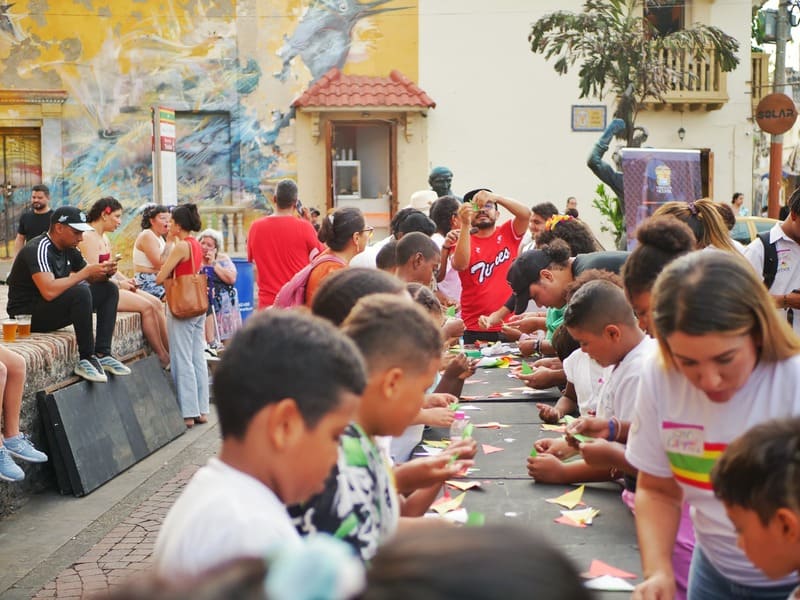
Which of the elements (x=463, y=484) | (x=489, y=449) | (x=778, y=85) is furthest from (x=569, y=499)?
(x=778, y=85)

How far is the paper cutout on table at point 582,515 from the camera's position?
3.27m

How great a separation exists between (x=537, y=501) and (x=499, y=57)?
64.5ft

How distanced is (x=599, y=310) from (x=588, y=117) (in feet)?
63.1

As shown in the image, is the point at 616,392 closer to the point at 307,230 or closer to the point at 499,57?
the point at 307,230

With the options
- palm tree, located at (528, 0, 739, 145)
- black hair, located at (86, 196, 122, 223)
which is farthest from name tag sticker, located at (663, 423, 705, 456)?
palm tree, located at (528, 0, 739, 145)

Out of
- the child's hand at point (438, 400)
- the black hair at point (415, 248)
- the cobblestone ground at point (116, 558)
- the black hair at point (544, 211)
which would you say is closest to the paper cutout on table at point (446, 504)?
the child's hand at point (438, 400)

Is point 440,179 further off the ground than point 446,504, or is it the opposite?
point 440,179

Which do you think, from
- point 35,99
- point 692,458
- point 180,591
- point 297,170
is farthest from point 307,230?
point 35,99

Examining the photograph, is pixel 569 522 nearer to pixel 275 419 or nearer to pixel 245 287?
pixel 275 419

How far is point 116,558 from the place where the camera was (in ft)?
19.7

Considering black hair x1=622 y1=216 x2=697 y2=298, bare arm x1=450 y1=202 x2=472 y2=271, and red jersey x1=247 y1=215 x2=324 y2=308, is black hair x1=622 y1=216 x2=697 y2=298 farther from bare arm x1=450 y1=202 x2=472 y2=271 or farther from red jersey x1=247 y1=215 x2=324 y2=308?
red jersey x1=247 y1=215 x2=324 y2=308

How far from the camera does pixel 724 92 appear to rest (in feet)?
75.4

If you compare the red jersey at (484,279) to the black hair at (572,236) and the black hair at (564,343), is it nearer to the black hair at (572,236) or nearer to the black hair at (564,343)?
the black hair at (572,236)

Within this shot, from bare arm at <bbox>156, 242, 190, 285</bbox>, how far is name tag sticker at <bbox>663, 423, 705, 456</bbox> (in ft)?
24.2
